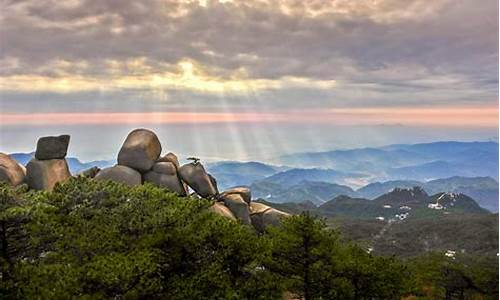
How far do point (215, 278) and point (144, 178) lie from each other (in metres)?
22.9

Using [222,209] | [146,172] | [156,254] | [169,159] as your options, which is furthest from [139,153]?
[156,254]

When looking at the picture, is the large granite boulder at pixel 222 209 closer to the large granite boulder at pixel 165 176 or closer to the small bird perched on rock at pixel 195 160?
the large granite boulder at pixel 165 176

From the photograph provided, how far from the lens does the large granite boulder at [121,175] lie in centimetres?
3759

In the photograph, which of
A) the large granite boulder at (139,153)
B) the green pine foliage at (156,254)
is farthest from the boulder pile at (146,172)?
the green pine foliage at (156,254)

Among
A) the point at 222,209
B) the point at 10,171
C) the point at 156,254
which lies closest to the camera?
the point at 156,254

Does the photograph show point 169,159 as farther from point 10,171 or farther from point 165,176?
point 10,171

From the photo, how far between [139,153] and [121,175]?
2.72 meters

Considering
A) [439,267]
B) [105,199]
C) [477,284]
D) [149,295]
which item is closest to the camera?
[149,295]

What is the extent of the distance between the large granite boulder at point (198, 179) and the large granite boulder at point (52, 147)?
10.8 meters

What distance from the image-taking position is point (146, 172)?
39969 mm

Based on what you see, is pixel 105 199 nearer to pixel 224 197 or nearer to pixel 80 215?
pixel 80 215

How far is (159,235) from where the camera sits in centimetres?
1875

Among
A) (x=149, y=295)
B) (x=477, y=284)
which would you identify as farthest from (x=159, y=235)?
(x=477, y=284)

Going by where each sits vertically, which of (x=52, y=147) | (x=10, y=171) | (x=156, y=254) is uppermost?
(x=52, y=147)
